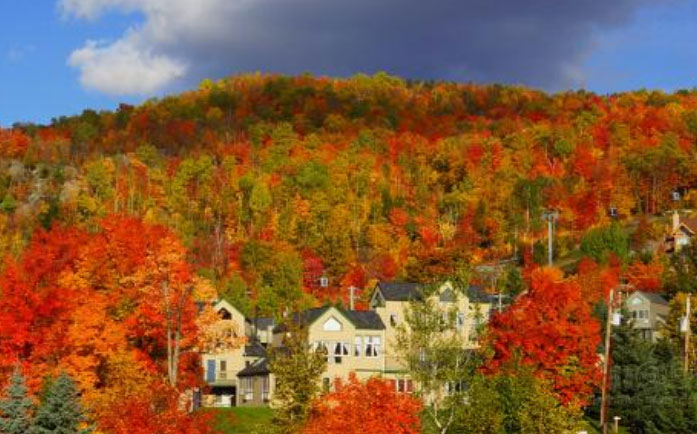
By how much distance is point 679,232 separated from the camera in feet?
486

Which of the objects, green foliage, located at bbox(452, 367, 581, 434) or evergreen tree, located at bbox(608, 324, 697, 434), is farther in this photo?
evergreen tree, located at bbox(608, 324, 697, 434)

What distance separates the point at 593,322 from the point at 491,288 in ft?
194

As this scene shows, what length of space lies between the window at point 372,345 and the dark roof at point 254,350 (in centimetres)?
991

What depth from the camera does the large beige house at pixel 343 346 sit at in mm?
73625

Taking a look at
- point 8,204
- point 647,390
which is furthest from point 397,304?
point 8,204

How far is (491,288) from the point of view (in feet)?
411

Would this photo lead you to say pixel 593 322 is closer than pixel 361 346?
Yes

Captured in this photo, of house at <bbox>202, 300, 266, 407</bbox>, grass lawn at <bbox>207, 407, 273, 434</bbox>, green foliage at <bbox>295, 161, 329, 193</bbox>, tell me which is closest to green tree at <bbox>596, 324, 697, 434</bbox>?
grass lawn at <bbox>207, 407, 273, 434</bbox>

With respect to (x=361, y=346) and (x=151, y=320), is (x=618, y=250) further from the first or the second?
(x=151, y=320)

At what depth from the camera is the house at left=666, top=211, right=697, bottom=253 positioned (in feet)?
478

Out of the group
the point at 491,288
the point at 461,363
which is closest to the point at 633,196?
the point at 491,288

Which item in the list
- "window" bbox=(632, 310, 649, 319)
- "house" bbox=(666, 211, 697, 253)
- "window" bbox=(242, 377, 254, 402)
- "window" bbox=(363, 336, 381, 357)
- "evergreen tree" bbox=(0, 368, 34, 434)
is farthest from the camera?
"house" bbox=(666, 211, 697, 253)

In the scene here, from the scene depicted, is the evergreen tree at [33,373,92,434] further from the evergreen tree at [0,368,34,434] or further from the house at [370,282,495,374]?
the house at [370,282,495,374]

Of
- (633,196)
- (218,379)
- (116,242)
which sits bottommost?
(218,379)
